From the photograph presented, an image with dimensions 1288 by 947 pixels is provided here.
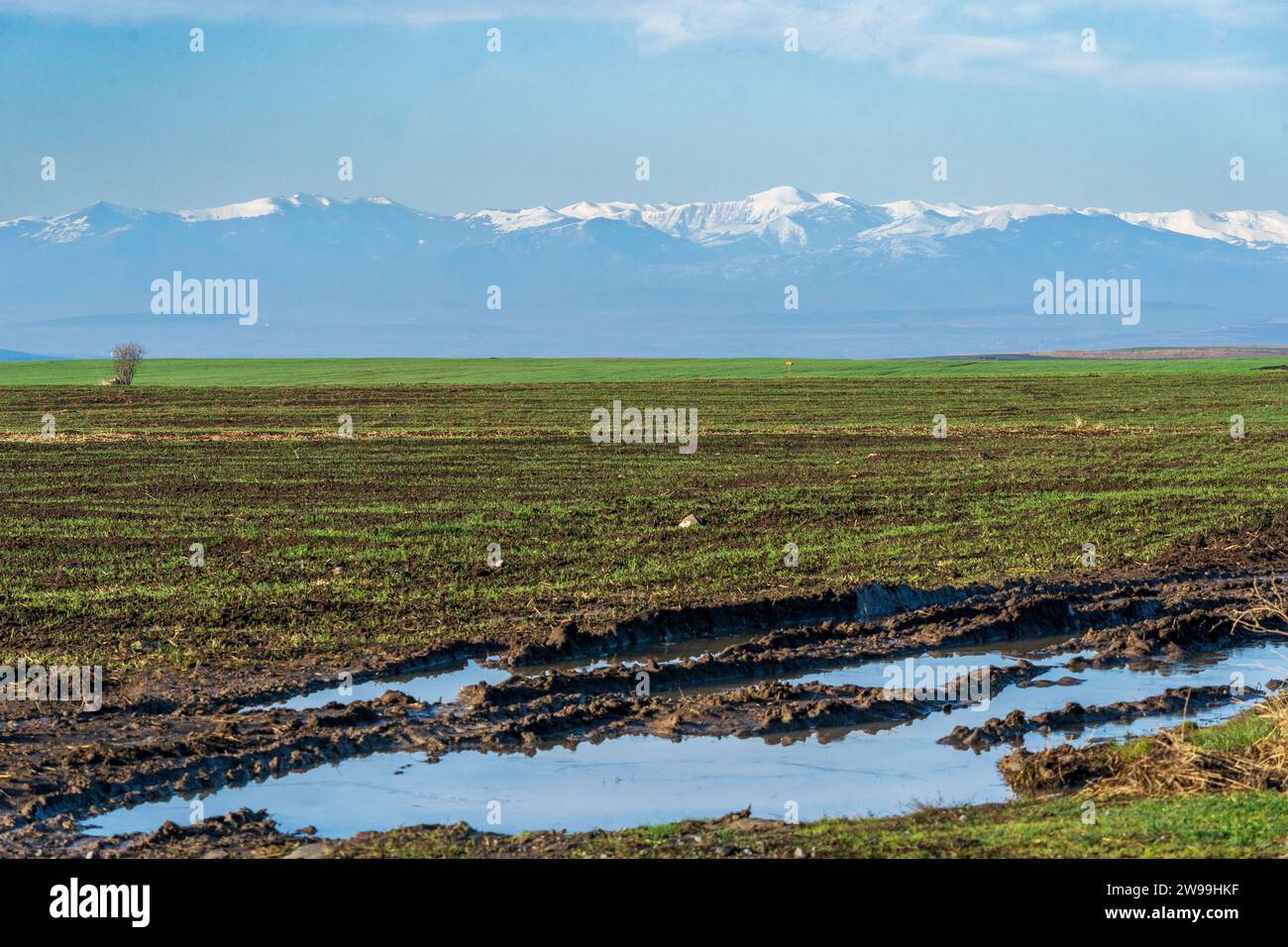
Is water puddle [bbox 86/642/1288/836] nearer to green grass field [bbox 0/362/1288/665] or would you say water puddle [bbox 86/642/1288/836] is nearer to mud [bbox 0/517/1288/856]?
mud [bbox 0/517/1288/856]

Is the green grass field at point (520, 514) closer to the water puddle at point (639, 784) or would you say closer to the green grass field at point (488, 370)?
the water puddle at point (639, 784)

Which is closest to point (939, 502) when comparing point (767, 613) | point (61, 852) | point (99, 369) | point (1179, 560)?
point (1179, 560)

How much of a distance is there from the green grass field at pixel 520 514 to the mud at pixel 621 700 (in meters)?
→ 0.91

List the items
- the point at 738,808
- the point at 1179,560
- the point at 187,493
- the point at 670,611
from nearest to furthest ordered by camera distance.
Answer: the point at 738,808 → the point at 670,611 → the point at 1179,560 → the point at 187,493

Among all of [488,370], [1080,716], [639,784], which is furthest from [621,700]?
[488,370]

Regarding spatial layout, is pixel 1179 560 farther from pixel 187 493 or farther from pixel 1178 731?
pixel 187 493

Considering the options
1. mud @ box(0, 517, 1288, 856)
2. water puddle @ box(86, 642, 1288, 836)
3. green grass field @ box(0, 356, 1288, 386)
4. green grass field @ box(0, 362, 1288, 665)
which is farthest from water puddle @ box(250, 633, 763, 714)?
green grass field @ box(0, 356, 1288, 386)

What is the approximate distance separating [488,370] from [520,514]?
3512 inches

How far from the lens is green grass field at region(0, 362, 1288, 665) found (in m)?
18.2

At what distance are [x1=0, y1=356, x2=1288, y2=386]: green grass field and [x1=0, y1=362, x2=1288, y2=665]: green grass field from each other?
4311 cm

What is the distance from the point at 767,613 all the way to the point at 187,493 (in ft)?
53.2

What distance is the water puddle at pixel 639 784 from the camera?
1125 cm

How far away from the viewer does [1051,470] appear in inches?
1374

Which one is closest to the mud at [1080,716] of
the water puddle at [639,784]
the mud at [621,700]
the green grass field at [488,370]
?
the mud at [621,700]
